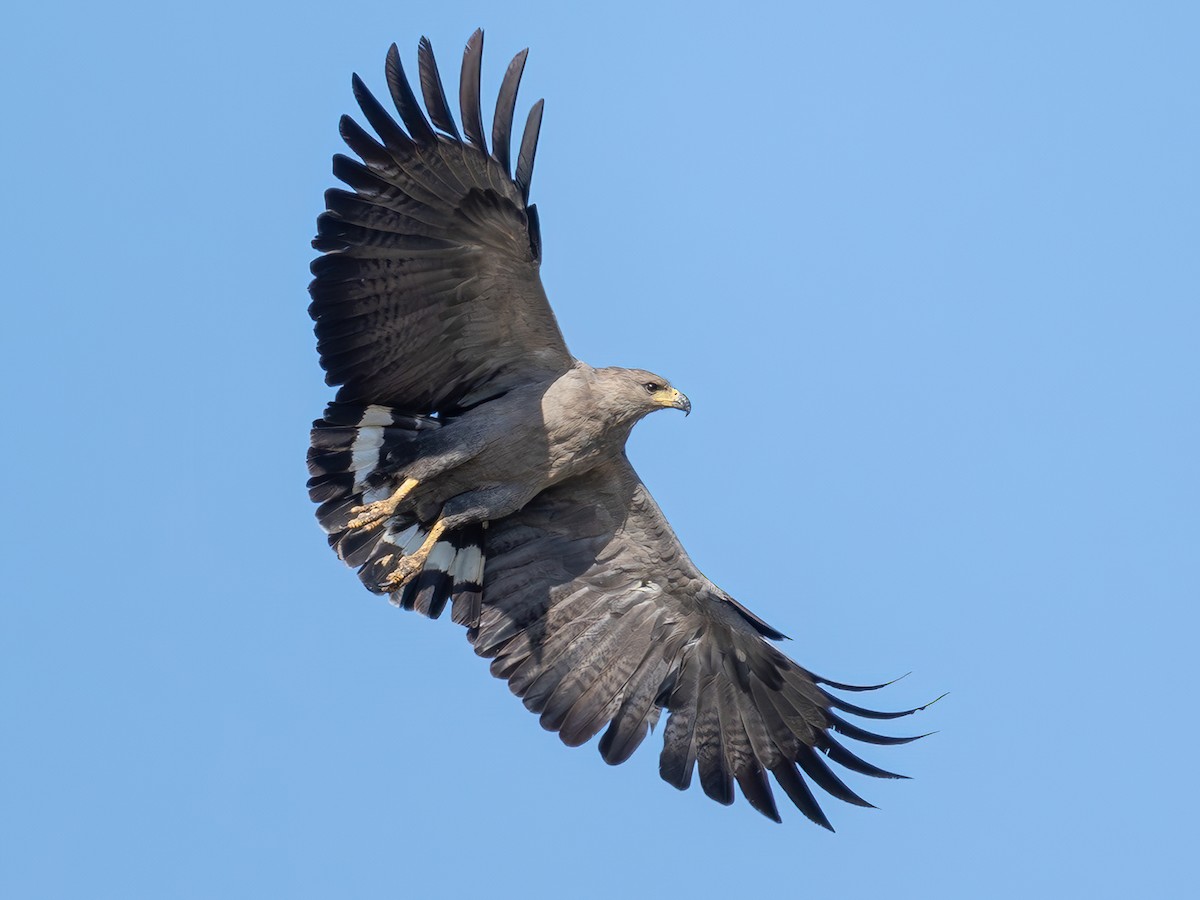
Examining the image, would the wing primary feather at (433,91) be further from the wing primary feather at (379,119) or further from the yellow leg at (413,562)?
the yellow leg at (413,562)

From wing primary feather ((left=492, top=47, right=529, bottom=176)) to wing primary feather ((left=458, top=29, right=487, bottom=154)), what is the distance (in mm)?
114

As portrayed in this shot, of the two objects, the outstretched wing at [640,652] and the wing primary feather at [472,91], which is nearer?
the wing primary feather at [472,91]

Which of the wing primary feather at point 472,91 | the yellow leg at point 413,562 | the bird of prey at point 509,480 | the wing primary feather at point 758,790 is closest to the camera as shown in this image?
the wing primary feather at point 472,91

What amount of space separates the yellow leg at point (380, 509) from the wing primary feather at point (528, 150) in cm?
230

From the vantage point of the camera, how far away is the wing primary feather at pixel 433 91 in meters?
10.1

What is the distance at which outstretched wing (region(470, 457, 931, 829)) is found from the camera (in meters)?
12.0

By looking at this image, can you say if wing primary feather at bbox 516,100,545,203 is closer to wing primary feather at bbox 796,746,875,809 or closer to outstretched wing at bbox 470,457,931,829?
outstretched wing at bbox 470,457,931,829

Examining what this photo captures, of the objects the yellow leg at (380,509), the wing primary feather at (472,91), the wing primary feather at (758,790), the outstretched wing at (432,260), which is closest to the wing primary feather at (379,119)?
the outstretched wing at (432,260)

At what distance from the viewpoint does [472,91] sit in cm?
1010

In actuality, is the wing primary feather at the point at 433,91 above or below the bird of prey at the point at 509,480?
above

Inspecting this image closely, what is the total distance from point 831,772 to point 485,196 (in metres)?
5.02

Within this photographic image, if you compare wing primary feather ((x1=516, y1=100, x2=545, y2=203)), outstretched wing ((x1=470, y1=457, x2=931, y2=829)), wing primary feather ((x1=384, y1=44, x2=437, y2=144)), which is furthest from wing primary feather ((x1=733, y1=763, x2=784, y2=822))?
wing primary feather ((x1=384, y1=44, x2=437, y2=144))

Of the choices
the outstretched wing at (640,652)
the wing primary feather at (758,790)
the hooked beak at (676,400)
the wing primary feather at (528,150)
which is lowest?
the wing primary feather at (758,790)

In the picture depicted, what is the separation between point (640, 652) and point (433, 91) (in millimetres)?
4632
